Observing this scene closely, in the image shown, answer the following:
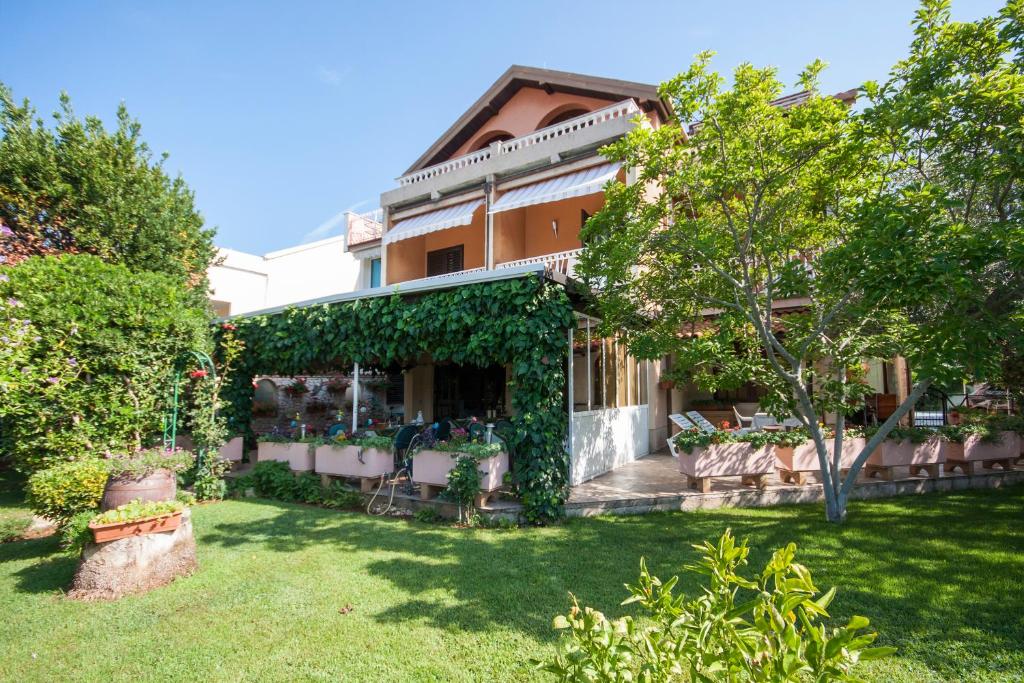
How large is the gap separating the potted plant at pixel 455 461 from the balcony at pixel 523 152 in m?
8.75

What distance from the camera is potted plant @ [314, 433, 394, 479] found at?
Result: 8.82m

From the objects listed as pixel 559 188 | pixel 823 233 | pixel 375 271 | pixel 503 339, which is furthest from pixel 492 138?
pixel 823 233

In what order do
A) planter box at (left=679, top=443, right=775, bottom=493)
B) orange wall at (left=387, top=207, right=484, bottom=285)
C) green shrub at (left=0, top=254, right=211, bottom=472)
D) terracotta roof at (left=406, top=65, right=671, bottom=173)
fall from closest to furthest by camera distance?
1. green shrub at (left=0, top=254, right=211, bottom=472)
2. planter box at (left=679, top=443, right=775, bottom=493)
3. terracotta roof at (left=406, top=65, right=671, bottom=173)
4. orange wall at (left=387, top=207, right=484, bottom=285)

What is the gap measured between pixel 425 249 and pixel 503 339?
11.5 m

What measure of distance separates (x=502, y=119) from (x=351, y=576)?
657 inches

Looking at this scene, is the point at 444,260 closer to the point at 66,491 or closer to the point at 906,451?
the point at 66,491

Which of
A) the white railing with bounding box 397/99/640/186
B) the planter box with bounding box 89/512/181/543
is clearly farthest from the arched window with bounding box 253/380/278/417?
the planter box with bounding box 89/512/181/543

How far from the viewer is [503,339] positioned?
307 inches

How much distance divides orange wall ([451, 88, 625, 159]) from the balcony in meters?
2.25

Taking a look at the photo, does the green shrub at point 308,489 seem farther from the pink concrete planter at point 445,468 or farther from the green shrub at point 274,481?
the pink concrete planter at point 445,468

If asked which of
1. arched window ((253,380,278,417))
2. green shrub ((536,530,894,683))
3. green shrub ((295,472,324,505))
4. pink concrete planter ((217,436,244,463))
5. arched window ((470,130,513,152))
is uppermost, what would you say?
arched window ((470,130,513,152))

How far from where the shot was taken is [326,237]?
2441 centimetres

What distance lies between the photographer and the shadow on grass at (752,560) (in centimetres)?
430

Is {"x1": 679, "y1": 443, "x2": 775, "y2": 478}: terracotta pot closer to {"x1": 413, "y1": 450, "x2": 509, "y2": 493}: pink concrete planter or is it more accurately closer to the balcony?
{"x1": 413, "y1": 450, "x2": 509, "y2": 493}: pink concrete planter
